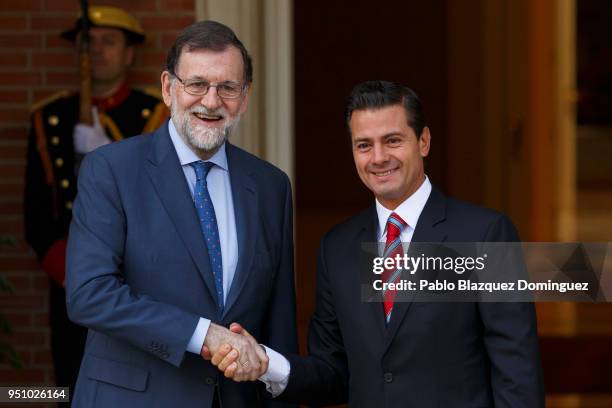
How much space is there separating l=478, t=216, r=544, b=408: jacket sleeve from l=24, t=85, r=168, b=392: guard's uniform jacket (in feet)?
7.31

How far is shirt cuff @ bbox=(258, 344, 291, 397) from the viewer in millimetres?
3312

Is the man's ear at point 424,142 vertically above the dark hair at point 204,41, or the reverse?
the dark hair at point 204,41

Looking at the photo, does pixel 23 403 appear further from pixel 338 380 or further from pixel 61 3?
pixel 338 380

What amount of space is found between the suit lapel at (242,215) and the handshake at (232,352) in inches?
4.3

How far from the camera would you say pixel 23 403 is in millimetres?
5316

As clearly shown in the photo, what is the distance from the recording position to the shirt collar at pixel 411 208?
332 cm

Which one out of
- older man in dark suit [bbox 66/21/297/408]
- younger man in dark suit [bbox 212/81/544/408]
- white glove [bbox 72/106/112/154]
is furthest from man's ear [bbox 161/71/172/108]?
white glove [bbox 72/106/112/154]

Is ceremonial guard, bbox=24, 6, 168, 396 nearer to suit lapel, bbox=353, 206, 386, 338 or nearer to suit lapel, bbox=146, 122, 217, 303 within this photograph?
suit lapel, bbox=146, 122, 217, 303

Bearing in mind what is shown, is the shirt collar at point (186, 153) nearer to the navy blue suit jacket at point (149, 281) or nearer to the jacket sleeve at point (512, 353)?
the navy blue suit jacket at point (149, 281)

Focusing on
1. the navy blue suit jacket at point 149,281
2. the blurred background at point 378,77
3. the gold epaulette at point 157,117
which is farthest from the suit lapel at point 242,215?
the blurred background at point 378,77

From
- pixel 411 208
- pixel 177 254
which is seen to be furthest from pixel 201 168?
pixel 411 208

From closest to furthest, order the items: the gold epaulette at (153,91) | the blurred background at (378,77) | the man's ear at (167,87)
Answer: the man's ear at (167,87) → the gold epaulette at (153,91) → the blurred background at (378,77)

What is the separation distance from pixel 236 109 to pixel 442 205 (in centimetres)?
59

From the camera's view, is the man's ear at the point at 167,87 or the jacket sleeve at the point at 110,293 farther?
the man's ear at the point at 167,87
